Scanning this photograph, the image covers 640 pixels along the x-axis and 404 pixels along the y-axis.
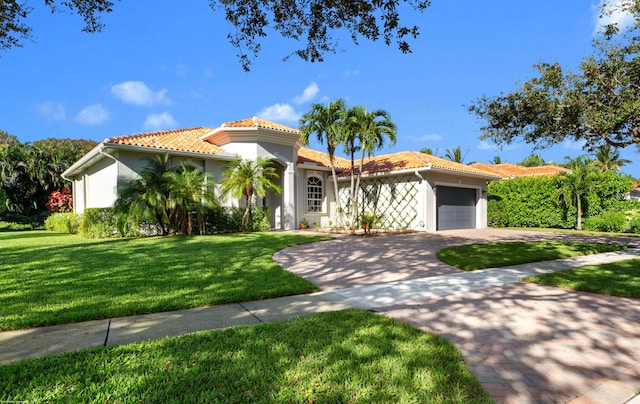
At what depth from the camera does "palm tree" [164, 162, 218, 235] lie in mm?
14422

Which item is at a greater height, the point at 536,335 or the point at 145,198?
the point at 145,198

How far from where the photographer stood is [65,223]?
65.3 ft

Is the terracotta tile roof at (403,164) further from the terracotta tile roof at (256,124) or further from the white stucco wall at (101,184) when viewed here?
the white stucco wall at (101,184)

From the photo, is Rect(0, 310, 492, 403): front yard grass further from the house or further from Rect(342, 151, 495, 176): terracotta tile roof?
Rect(342, 151, 495, 176): terracotta tile roof

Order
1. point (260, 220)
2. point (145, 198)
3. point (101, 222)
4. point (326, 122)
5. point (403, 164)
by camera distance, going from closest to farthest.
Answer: point (145, 198)
point (101, 222)
point (326, 122)
point (260, 220)
point (403, 164)

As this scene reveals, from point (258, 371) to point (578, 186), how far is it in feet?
82.0

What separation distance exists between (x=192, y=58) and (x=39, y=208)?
2749 cm

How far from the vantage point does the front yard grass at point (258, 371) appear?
2641mm

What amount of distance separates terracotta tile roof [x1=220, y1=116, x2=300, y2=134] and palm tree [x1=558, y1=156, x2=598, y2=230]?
57.8 feet

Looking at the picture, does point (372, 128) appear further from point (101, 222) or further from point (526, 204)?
point (526, 204)

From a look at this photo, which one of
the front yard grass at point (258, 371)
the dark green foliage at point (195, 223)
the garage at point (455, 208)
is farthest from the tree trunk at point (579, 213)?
the front yard grass at point (258, 371)

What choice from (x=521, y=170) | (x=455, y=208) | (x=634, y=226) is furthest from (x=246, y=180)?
(x=521, y=170)

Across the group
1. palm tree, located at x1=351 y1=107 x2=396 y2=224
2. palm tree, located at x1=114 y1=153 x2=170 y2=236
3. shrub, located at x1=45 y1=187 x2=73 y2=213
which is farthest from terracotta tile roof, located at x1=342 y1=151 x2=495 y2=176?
shrub, located at x1=45 y1=187 x2=73 y2=213

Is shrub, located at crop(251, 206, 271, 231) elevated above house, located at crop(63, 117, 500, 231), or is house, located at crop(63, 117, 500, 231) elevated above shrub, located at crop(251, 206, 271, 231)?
house, located at crop(63, 117, 500, 231)
